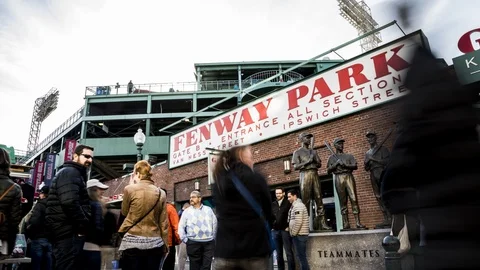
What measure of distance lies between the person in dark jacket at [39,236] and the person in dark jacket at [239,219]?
4.24 meters

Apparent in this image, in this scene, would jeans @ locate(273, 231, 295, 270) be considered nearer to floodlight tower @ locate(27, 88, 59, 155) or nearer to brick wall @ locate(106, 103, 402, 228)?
brick wall @ locate(106, 103, 402, 228)

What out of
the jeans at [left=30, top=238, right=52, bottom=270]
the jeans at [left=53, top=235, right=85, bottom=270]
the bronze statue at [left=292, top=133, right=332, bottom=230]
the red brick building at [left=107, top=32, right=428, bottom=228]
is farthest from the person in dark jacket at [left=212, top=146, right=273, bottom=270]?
the red brick building at [left=107, top=32, right=428, bottom=228]

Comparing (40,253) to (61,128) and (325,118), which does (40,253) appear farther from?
(61,128)

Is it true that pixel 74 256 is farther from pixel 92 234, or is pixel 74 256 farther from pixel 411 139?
pixel 411 139

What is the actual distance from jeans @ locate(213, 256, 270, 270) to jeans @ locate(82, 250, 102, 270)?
2312 mm

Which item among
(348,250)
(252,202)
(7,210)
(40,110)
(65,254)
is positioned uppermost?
(40,110)

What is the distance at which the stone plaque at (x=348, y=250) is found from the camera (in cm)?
591

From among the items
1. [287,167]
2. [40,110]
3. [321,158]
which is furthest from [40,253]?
[40,110]

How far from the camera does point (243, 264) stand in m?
2.64

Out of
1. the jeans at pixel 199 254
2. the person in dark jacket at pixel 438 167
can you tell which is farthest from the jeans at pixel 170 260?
the person in dark jacket at pixel 438 167

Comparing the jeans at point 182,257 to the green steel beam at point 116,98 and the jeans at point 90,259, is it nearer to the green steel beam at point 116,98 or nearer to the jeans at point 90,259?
the jeans at point 90,259

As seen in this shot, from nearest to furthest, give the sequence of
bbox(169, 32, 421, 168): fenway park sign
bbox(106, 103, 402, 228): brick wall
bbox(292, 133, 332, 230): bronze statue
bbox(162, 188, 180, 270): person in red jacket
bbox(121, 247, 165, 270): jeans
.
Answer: bbox(121, 247, 165, 270): jeans < bbox(162, 188, 180, 270): person in red jacket < bbox(292, 133, 332, 230): bronze statue < bbox(106, 103, 402, 228): brick wall < bbox(169, 32, 421, 168): fenway park sign

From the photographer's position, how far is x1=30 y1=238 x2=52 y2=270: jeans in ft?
18.8

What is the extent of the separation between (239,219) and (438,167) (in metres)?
1.70
